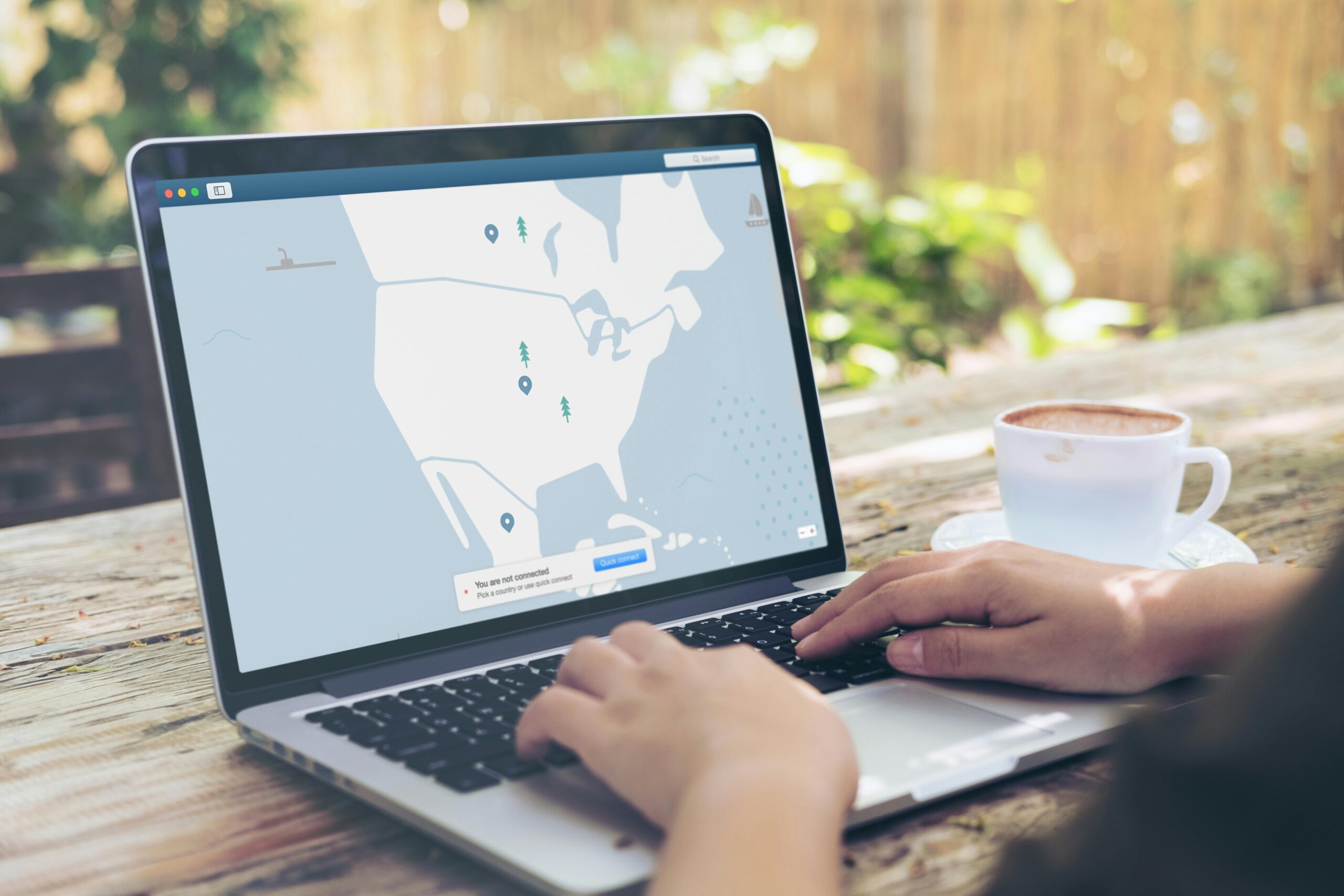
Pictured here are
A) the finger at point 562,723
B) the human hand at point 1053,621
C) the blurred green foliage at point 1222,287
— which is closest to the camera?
the finger at point 562,723

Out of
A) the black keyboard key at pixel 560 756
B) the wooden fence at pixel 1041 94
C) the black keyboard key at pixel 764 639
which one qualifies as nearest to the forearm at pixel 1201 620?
the black keyboard key at pixel 764 639

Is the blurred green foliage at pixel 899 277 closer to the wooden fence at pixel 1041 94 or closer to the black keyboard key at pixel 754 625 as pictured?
the wooden fence at pixel 1041 94

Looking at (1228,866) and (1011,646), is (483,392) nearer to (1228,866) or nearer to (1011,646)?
(1011,646)

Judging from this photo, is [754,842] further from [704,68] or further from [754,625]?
[704,68]

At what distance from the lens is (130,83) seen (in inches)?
140

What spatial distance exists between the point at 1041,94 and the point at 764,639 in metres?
4.73

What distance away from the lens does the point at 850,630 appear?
65cm

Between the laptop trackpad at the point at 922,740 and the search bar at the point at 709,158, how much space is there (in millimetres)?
432

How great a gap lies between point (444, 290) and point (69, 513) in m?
1.25

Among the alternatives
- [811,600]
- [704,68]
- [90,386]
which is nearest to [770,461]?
[811,600]

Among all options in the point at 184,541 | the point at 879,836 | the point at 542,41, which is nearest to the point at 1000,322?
the point at 542,41

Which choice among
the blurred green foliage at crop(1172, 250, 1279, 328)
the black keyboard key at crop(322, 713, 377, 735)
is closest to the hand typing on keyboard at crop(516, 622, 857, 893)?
the black keyboard key at crop(322, 713, 377, 735)

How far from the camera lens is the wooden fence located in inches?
172

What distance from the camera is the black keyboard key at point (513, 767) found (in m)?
0.52
